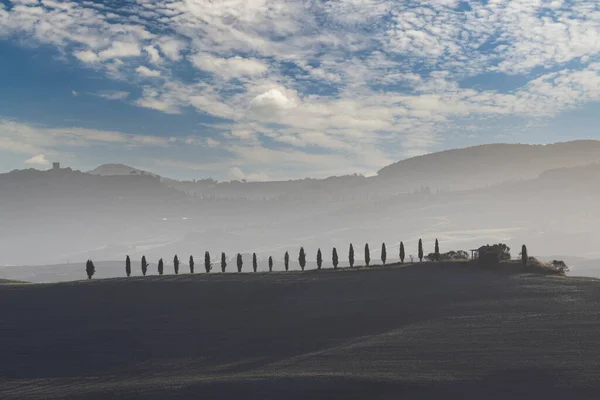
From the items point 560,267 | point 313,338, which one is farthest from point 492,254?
point 313,338

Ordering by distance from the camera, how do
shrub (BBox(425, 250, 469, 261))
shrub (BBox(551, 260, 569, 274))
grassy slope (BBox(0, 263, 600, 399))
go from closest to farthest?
1. grassy slope (BBox(0, 263, 600, 399))
2. shrub (BBox(551, 260, 569, 274))
3. shrub (BBox(425, 250, 469, 261))

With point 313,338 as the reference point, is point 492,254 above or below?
above

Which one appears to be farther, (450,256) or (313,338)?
(450,256)

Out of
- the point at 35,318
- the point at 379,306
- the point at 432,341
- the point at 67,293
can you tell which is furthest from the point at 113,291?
the point at 432,341

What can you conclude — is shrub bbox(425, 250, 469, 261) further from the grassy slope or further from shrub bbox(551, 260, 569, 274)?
shrub bbox(551, 260, 569, 274)

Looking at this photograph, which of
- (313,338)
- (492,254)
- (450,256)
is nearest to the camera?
(313,338)

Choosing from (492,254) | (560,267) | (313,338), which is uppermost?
(492,254)

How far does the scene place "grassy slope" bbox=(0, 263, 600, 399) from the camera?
75.8 feet

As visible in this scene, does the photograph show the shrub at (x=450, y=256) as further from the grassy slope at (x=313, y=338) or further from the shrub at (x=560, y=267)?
the shrub at (x=560, y=267)

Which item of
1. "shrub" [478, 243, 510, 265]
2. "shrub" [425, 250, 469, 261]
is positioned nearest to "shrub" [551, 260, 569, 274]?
"shrub" [478, 243, 510, 265]

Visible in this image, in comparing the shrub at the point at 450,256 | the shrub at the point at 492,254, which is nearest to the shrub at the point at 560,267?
the shrub at the point at 492,254

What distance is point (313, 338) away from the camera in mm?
36281

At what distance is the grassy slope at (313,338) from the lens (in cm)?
2311

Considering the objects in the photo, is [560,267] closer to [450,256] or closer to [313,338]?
[450,256]
